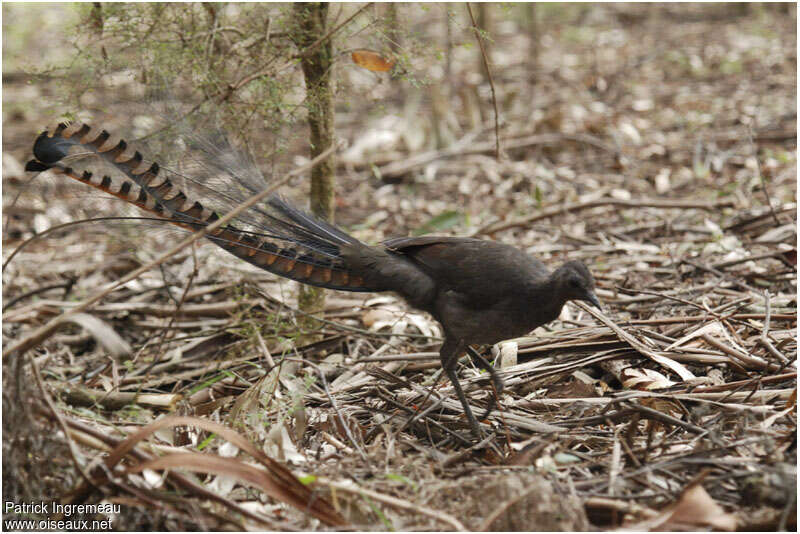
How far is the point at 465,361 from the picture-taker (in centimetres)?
423

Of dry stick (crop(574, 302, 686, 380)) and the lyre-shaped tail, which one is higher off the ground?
the lyre-shaped tail

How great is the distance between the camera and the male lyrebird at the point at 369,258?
10.5 feet

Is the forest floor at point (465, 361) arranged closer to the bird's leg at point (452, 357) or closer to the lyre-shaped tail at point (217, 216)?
the bird's leg at point (452, 357)

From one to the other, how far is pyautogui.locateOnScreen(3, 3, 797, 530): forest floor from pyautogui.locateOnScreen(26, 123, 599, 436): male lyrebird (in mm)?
319

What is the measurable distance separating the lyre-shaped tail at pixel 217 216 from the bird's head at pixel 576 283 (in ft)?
3.19

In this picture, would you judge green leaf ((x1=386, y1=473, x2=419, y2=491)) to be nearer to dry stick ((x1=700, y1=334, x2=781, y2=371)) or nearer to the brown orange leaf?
dry stick ((x1=700, y1=334, x2=781, y2=371))

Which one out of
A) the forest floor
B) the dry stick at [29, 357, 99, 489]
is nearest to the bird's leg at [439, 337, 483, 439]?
the forest floor

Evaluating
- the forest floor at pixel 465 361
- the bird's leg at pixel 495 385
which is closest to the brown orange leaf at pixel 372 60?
the forest floor at pixel 465 361

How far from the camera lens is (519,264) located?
3393mm

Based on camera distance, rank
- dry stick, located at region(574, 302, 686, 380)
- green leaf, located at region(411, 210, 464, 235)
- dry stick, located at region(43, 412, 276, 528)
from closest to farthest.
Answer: dry stick, located at region(43, 412, 276, 528) < dry stick, located at region(574, 302, 686, 380) < green leaf, located at region(411, 210, 464, 235)

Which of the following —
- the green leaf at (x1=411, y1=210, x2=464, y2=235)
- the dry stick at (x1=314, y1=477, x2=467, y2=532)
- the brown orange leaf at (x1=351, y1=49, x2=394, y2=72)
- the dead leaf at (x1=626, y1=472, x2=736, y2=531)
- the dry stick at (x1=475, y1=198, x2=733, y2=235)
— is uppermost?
the brown orange leaf at (x1=351, y1=49, x2=394, y2=72)

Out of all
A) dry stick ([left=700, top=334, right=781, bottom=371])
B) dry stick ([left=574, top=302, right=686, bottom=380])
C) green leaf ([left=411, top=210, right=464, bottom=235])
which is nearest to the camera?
dry stick ([left=700, top=334, right=781, bottom=371])

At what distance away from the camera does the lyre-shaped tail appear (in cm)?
314

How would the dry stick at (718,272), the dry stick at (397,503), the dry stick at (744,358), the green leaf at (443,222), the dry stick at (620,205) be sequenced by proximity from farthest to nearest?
the green leaf at (443,222) → the dry stick at (620,205) → the dry stick at (718,272) → the dry stick at (744,358) → the dry stick at (397,503)
